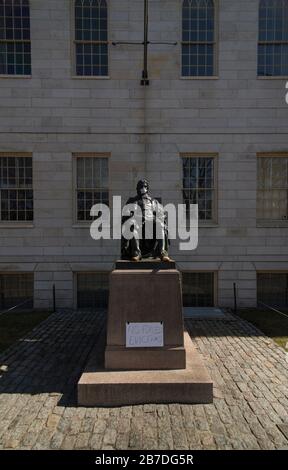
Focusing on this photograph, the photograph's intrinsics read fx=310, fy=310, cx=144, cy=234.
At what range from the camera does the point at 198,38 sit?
10.8m

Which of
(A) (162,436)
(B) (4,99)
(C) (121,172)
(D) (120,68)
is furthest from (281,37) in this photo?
(A) (162,436)

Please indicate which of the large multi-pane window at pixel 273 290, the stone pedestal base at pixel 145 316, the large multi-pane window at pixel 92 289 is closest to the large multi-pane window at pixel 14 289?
the large multi-pane window at pixel 92 289

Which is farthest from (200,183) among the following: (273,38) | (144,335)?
(144,335)

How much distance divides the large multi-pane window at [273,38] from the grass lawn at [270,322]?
819 cm

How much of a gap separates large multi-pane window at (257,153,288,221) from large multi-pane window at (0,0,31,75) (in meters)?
9.00

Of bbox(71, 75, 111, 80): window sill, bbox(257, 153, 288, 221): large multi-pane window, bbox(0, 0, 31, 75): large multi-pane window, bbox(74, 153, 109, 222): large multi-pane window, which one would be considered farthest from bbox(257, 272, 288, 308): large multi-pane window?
bbox(0, 0, 31, 75): large multi-pane window

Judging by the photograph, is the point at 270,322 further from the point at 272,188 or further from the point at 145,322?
the point at 145,322

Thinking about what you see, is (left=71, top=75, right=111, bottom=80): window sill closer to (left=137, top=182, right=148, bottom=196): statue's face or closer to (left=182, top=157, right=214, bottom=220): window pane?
(left=182, top=157, right=214, bottom=220): window pane

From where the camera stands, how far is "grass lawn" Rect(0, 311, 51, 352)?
24.8 ft

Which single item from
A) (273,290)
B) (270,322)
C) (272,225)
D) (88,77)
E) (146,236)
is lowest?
(270,322)

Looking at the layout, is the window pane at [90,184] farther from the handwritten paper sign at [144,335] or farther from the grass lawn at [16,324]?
the handwritten paper sign at [144,335]

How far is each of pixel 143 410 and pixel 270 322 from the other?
588 cm

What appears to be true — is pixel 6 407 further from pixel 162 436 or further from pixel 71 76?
pixel 71 76

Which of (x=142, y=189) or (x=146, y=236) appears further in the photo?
(x=142, y=189)
